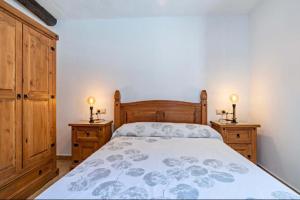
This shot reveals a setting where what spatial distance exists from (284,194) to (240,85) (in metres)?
2.49

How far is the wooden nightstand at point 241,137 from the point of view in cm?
284

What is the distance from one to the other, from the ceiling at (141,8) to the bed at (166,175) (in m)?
1.96

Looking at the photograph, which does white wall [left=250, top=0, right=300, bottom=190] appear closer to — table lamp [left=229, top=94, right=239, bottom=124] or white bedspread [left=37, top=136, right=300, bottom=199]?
table lamp [left=229, top=94, right=239, bottom=124]

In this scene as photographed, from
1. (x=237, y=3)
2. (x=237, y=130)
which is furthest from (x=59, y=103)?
(x=237, y=3)

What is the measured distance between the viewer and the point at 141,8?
306 cm

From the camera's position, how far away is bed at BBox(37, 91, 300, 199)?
1045 millimetres

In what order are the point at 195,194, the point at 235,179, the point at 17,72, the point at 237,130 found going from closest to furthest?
the point at 195,194, the point at 235,179, the point at 17,72, the point at 237,130

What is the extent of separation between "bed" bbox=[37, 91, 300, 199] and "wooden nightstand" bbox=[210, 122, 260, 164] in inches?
16.3

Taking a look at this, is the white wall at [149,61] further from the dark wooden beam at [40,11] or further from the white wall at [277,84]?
the white wall at [277,84]

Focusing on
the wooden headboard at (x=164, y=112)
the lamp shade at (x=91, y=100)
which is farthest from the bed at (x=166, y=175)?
the lamp shade at (x=91, y=100)

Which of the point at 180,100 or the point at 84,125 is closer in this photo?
the point at 84,125

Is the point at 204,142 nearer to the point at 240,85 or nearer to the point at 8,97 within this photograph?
the point at 240,85

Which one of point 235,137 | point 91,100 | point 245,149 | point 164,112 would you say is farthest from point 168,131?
point 91,100

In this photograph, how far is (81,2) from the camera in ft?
9.55
